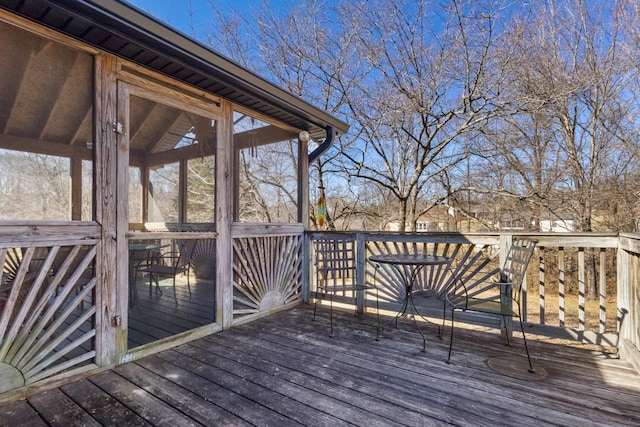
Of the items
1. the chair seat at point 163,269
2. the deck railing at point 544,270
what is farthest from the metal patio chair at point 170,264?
the deck railing at point 544,270

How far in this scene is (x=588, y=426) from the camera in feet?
5.96

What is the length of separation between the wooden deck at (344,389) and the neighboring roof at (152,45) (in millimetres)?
2427

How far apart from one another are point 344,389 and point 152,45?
2824 mm

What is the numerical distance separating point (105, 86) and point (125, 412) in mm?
2300

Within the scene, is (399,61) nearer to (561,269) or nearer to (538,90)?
(538,90)

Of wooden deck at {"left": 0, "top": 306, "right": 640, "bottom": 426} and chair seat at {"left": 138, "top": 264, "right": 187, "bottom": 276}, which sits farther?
chair seat at {"left": 138, "top": 264, "right": 187, "bottom": 276}

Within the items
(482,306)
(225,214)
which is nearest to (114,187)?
(225,214)

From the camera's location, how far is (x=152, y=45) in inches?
95.3

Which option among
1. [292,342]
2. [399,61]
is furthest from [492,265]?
[292,342]

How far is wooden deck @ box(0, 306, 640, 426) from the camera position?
1.91 metres

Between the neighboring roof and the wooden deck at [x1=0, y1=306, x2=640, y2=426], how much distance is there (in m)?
2.43

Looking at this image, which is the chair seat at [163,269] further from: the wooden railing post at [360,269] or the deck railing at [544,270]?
the wooden railing post at [360,269]

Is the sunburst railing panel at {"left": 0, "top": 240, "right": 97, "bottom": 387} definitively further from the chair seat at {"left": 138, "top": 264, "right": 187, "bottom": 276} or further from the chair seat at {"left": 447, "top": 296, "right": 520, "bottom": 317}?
the chair seat at {"left": 447, "top": 296, "right": 520, "bottom": 317}

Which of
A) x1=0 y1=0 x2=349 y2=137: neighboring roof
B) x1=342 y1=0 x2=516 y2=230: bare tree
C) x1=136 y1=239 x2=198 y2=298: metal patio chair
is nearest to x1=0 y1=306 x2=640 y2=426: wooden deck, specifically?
x1=136 y1=239 x2=198 y2=298: metal patio chair
